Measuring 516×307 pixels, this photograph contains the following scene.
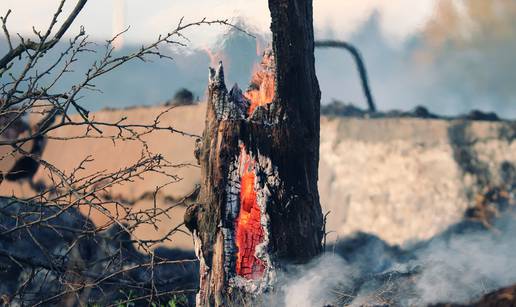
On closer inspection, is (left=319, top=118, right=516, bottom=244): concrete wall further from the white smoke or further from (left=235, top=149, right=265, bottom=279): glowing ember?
(left=235, top=149, right=265, bottom=279): glowing ember

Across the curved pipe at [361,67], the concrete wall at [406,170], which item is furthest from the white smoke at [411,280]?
the curved pipe at [361,67]

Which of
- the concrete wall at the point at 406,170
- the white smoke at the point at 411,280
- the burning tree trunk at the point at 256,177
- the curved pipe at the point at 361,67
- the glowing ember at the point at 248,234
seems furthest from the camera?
the curved pipe at the point at 361,67

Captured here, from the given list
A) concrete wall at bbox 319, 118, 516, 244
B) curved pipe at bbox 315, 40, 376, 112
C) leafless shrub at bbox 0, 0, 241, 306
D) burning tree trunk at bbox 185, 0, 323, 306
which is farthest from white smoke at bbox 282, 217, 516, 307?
curved pipe at bbox 315, 40, 376, 112

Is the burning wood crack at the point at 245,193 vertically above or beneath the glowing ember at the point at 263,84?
beneath

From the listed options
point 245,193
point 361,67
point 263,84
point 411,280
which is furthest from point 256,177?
point 361,67

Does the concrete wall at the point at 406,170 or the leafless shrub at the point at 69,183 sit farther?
the concrete wall at the point at 406,170

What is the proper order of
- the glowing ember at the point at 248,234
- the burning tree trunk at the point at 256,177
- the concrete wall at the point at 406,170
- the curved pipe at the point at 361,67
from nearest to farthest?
the burning tree trunk at the point at 256,177
the glowing ember at the point at 248,234
the concrete wall at the point at 406,170
the curved pipe at the point at 361,67

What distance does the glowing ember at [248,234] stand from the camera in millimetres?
5699

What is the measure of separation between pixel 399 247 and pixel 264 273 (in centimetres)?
493

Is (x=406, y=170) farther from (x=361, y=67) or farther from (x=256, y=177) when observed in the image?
(x=256, y=177)

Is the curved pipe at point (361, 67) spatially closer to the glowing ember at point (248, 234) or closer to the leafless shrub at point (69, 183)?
the leafless shrub at point (69, 183)

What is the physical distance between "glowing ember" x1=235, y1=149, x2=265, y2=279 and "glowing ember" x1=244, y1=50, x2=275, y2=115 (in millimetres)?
675

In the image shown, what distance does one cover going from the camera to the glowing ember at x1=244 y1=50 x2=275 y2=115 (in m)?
5.73

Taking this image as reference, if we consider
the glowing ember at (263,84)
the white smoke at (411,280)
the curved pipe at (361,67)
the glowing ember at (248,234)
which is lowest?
the white smoke at (411,280)
